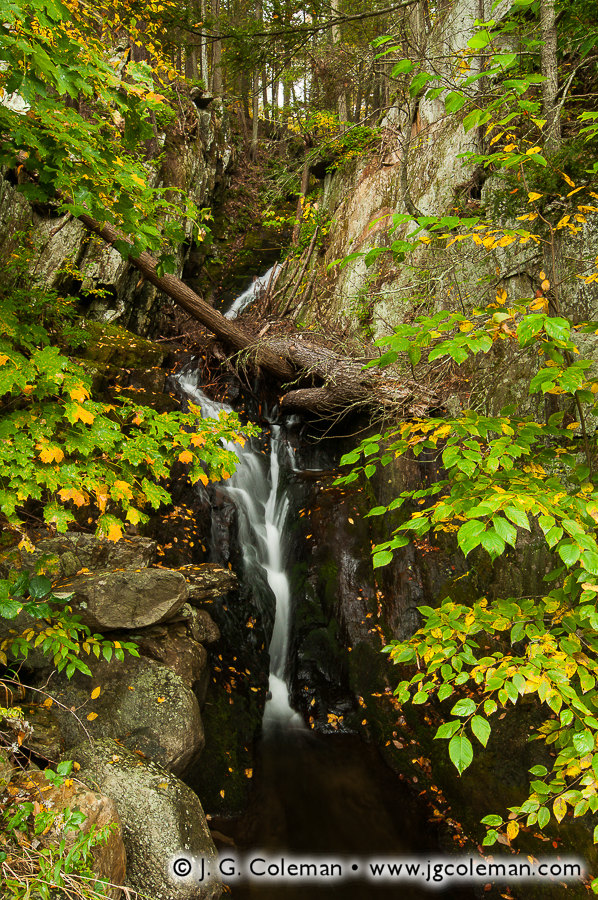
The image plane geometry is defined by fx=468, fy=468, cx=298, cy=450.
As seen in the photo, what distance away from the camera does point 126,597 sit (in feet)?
13.4

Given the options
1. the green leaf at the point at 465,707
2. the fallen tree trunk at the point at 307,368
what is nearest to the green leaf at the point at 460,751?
the green leaf at the point at 465,707

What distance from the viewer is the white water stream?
573 cm

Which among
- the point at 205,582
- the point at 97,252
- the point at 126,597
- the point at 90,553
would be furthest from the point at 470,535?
the point at 97,252

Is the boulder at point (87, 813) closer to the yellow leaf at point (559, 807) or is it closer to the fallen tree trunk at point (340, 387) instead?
the yellow leaf at point (559, 807)

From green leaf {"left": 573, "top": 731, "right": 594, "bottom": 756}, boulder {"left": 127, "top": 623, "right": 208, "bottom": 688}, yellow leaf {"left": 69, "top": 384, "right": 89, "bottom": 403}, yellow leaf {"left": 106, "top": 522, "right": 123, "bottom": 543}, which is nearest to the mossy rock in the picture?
boulder {"left": 127, "top": 623, "right": 208, "bottom": 688}

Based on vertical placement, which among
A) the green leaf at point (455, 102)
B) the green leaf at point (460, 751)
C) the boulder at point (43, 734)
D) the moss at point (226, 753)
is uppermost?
the green leaf at point (455, 102)

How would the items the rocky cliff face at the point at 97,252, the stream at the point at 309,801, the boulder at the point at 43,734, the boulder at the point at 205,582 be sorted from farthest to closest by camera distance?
the rocky cliff face at the point at 97,252 → the boulder at the point at 205,582 → the stream at the point at 309,801 → the boulder at the point at 43,734

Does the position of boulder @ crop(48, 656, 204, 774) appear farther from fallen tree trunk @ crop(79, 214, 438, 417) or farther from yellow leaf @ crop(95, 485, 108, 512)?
fallen tree trunk @ crop(79, 214, 438, 417)

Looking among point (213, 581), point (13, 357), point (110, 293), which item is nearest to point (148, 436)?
point (13, 357)

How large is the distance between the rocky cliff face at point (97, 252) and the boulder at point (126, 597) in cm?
420

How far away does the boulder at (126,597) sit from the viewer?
3.86 metres

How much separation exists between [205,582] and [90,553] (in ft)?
4.07

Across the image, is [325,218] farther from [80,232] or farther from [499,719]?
[499,719]

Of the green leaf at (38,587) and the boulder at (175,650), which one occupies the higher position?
the green leaf at (38,587)
